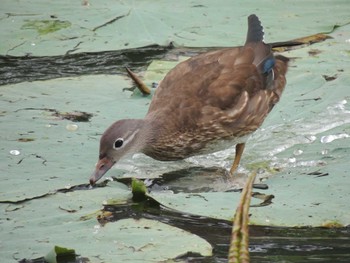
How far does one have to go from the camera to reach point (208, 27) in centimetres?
878

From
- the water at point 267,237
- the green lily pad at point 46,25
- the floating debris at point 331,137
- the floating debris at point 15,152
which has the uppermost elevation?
the green lily pad at point 46,25

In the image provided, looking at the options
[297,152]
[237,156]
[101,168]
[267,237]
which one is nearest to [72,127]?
[101,168]

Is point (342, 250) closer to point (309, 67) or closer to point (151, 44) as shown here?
point (309, 67)

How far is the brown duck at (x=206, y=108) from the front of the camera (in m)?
6.89

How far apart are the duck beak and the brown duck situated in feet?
0.92

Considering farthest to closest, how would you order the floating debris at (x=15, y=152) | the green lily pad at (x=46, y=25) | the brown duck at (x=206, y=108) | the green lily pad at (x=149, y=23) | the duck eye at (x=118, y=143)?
the green lily pad at (x=46, y=25) → the green lily pad at (x=149, y=23) → the brown duck at (x=206, y=108) → the duck eye at (x=118, y=143) → the floating debris at (x=15, y=152)

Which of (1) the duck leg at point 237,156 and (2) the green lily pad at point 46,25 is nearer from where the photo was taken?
(1) the duck leg at point 237,156

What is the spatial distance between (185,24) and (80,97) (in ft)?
5.83

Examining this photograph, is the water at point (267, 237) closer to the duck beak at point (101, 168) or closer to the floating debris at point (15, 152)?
the floating debris at point (15, 152)

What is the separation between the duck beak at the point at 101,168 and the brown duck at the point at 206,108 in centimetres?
28

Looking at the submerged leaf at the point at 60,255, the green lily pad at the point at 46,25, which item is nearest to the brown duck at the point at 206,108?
the submerged leaf at the point at 60,255

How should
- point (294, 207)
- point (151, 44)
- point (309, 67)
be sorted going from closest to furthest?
point (294, 207) < point (309, 67) < point (151, 44)

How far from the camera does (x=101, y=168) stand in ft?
20.3

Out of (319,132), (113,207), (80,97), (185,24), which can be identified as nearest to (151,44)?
(185,24)
